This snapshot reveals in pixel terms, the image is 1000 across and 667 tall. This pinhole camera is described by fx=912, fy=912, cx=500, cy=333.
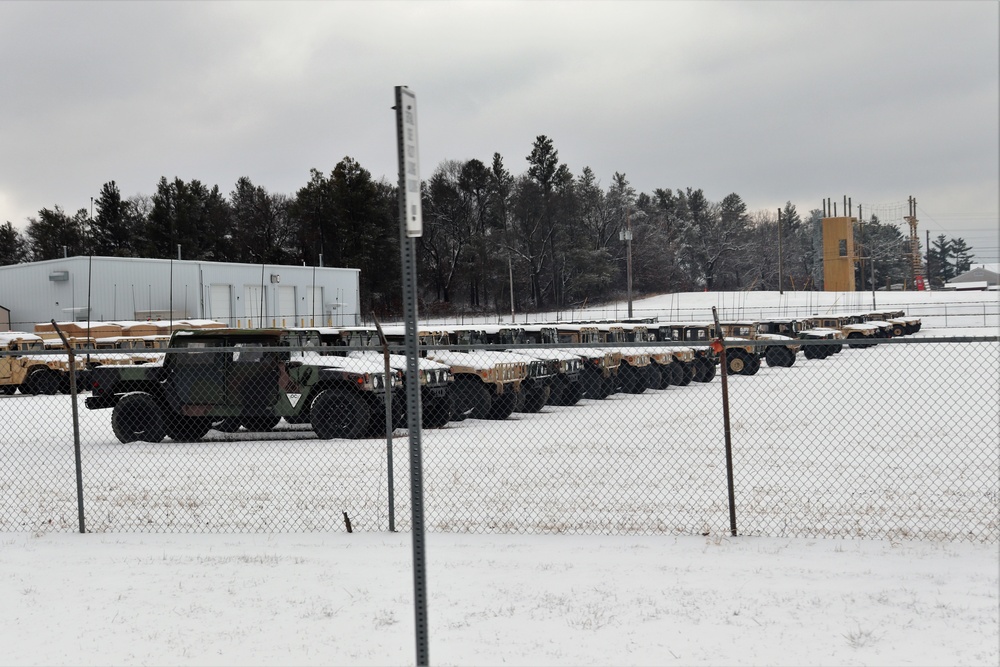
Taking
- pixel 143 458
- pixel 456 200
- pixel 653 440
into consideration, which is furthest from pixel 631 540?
pixel 456 200

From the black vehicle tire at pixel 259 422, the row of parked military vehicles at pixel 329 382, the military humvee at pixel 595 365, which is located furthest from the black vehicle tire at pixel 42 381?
the military humvee at pixel 595 365

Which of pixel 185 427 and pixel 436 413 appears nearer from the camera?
pixel 185 427

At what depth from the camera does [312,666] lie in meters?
4.68

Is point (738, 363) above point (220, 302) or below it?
below

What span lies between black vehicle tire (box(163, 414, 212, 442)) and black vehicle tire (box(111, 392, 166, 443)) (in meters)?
0.09

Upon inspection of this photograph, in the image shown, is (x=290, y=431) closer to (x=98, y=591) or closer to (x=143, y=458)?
(x=143, y=458)

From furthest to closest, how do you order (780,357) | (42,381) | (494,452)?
1. (780,357)
2. (42,381)
3. (494,452)

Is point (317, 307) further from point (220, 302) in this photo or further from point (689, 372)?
point (689, 372)

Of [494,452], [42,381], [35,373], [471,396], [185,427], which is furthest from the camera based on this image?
[42,381]

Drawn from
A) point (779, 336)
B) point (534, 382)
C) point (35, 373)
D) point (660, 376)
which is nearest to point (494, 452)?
point (534, 382)

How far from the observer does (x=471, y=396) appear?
48.7ft

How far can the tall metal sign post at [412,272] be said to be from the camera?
3457 millimetres

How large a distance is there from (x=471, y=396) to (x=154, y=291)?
3195 cm

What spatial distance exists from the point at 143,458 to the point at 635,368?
1126cm
